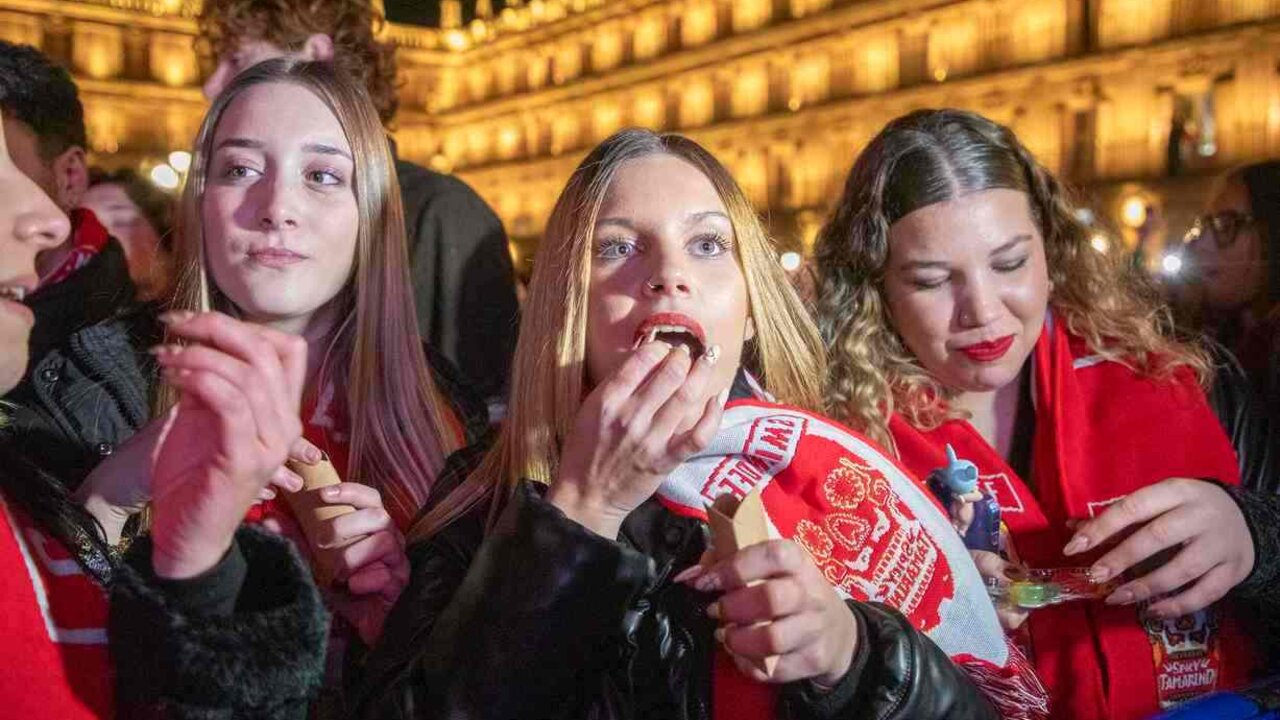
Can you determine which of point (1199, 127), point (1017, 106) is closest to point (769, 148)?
point (1017, 106)

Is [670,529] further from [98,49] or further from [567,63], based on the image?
[567,63]

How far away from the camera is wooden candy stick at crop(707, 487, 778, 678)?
1.66 meters

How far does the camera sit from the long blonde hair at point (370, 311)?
103 inches

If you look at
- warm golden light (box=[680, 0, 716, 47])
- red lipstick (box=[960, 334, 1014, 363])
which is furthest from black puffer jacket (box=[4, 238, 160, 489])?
warm golden light (box=[680, 0, 716, 47])

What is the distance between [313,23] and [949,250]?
2219mm

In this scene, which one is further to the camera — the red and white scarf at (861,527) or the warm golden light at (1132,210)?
the warm golden light at (1132,210)

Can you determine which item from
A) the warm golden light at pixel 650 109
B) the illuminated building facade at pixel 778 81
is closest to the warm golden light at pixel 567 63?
the illuminated building facade at pixel 778 81

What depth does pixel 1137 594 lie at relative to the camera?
2.40 m

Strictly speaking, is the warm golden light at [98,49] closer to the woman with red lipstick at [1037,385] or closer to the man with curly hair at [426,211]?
the man with curly hair at [426,211]

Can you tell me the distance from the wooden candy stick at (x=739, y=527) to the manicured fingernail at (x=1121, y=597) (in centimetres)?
103

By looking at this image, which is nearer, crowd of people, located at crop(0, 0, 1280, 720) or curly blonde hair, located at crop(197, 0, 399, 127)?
crowd of people, located at crop(0, 0, 1280, 720)

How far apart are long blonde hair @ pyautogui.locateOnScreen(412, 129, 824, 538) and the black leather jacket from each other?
0.23m

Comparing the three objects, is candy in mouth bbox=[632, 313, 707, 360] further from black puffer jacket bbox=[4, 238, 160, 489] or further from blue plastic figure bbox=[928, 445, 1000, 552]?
black puffer jacket bbox=[4, 238, 160, 489]

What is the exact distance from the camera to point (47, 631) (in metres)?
1.70
